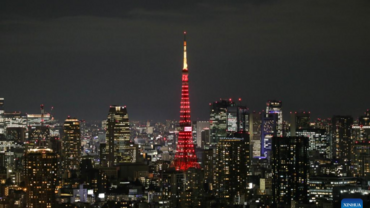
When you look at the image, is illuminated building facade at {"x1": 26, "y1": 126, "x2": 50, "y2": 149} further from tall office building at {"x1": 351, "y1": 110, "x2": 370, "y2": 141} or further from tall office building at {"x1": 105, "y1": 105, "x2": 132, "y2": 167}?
tall office building at {"x1": 351, "y1": 110, "x2": 370, "y2": 141}

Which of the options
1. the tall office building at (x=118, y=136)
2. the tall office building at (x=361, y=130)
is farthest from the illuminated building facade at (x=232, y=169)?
the tall office building at (x=118, y=136)

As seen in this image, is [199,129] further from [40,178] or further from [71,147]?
[40,178]

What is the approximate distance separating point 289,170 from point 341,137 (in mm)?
5732

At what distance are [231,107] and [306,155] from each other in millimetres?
8374

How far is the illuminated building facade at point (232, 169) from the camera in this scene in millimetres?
18959

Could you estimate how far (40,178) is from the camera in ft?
57.7

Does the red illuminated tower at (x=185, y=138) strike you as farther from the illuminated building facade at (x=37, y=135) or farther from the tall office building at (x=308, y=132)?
the illuminated building facade at (x=37, y=135)

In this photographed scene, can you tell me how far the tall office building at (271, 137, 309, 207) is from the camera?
57.7 feet

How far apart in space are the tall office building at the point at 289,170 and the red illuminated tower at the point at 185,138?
3.51 meters

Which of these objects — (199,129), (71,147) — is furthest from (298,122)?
(71,147)

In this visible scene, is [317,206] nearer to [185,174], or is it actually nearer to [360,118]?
[185,174]

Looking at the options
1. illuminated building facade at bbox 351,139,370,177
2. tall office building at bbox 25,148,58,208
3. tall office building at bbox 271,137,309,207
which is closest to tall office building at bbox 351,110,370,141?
illuminated building facade at bbox 351,139,370,177

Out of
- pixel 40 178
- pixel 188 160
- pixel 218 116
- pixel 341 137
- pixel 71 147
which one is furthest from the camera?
pixel 218 116

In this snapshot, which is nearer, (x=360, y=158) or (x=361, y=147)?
(x=360, y=158)
